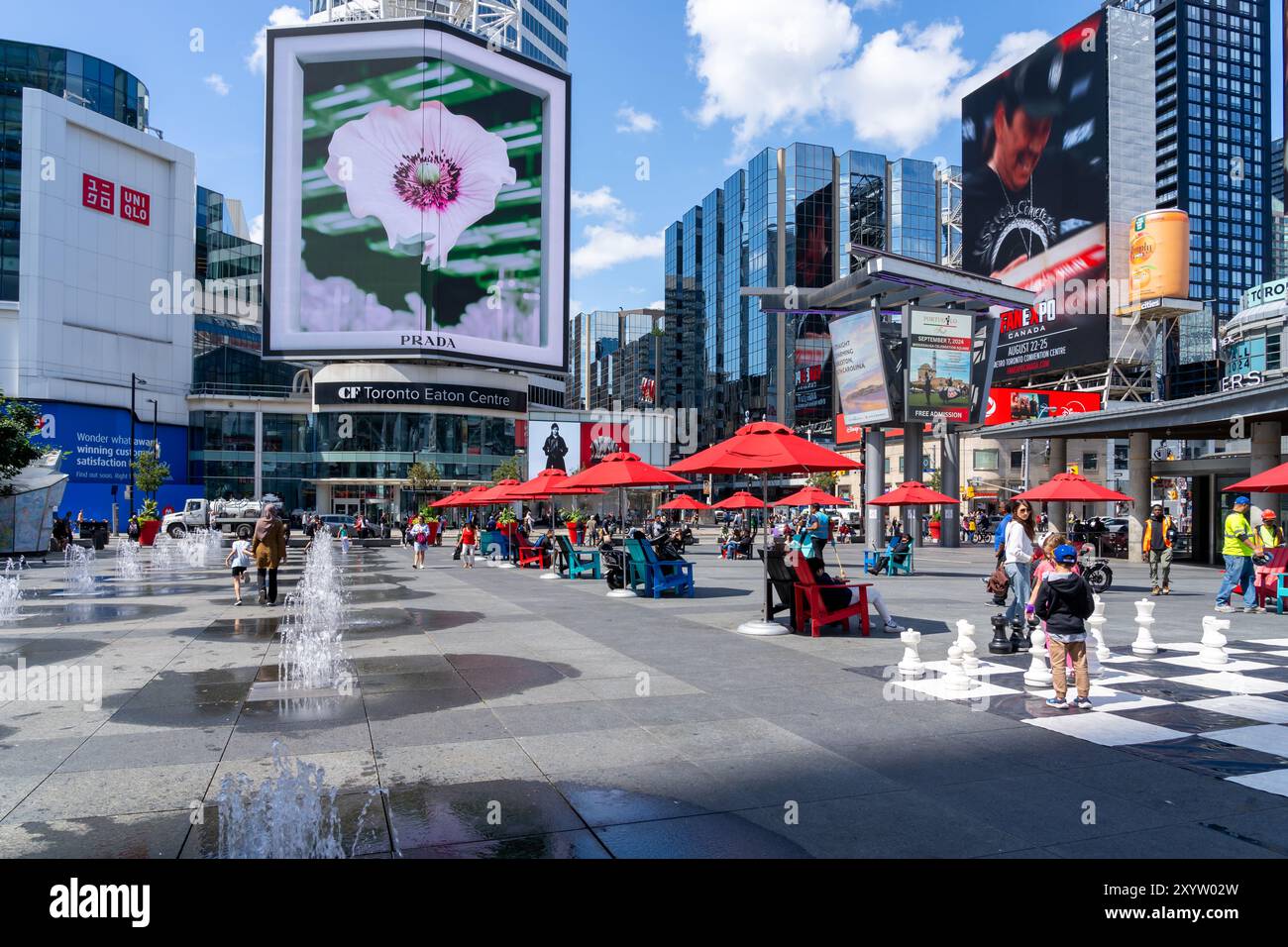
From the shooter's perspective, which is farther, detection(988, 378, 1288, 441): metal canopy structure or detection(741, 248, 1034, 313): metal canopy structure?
detection(741, 248, 1034, 313): metal canopy structure

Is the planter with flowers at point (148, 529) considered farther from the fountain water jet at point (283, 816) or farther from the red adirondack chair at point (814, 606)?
the fountain water jet at point (283, 816)

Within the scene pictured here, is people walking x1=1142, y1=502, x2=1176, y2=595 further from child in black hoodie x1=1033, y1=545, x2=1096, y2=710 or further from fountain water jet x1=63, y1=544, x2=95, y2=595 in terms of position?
fountain water jet x1=63, y1=544, x2=95, y2=595

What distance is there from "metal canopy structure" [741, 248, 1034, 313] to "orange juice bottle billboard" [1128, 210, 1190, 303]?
69.9ft

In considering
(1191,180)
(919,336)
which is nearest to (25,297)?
(919,336)

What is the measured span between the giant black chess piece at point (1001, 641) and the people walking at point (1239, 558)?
24.2ft

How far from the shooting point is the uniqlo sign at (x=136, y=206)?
65938 mm

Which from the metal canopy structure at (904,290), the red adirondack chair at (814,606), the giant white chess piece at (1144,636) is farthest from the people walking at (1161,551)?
the metal canopy structure at (904,290)

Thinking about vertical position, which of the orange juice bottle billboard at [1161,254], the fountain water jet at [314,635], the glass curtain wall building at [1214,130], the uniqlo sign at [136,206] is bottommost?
the fountain water jet at [314,635]

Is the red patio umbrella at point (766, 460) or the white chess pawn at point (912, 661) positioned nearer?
the white chess pawn at point (912, 661)

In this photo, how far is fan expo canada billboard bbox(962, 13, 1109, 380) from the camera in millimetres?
64750

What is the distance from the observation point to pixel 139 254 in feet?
221

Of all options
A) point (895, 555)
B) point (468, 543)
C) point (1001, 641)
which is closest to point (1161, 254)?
point (895, 555)

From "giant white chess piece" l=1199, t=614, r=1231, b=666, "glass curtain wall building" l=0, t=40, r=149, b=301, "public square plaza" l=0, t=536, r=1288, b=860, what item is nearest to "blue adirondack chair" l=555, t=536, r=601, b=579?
"public square plaza" l=0, t=536, r=1288, b=860

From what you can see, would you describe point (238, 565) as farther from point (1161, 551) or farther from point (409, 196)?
point (409, 196)
